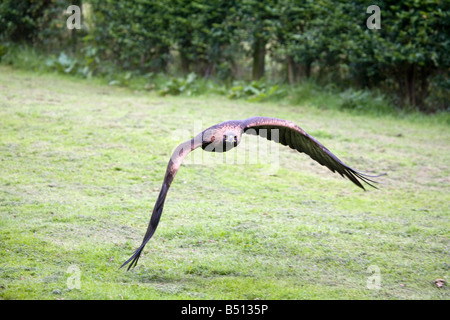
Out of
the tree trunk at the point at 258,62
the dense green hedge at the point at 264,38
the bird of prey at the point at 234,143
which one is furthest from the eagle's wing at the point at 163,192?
the tree trunk at the point at 258,62

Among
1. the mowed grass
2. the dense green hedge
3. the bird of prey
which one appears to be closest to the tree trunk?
the dense green hedge

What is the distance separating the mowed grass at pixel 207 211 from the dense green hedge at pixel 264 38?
1.26m

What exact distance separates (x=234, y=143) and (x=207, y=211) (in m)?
1.64

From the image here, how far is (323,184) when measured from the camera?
24.9ft

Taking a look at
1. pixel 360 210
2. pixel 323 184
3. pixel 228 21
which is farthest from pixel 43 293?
pixel 228 21

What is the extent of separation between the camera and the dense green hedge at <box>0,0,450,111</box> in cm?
1077

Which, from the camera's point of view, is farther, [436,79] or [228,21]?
[228,21]

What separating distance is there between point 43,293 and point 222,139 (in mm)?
1893

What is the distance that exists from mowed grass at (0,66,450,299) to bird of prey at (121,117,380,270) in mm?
633

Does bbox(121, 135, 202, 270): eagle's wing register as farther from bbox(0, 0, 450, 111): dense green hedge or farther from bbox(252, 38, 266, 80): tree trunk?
bbox(252, 38, 266, 80): tree trunk

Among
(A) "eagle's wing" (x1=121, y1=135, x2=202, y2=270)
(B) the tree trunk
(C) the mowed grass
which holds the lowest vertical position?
(C) the mowed grass

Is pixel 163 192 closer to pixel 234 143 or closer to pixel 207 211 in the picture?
pixel 234 143

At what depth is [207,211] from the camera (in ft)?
20.7
